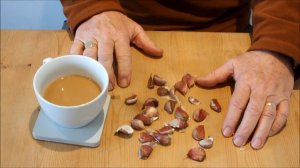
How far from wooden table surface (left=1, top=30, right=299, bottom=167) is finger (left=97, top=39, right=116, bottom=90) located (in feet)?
0.09

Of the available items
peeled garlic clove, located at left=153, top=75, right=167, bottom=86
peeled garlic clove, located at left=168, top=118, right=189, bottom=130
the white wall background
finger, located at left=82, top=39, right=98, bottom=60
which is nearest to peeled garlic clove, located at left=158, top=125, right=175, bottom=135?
peeled garlic clove, located at left=168, top=118, right=189, bottom=130

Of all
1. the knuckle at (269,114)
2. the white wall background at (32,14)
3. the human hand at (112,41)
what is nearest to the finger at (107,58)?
the human hand at (112,41)

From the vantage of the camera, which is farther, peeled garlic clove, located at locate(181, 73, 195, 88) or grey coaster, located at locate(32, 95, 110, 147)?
peeled garlic clove, located at locate(181, 73, 195, 88)

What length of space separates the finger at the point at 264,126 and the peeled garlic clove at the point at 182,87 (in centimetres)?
16

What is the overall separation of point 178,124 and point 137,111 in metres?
0.09

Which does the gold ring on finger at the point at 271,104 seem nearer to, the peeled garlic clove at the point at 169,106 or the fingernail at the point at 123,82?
the peeled garlic clove at the point at 169,106

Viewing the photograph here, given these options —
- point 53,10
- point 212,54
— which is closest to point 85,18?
point 212,54

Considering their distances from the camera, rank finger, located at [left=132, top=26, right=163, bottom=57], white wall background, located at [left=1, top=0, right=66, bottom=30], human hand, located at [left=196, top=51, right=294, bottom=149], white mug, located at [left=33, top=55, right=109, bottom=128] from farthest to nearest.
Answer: white wall background, located at [left=1, top=0, right=66, bottom=30]
finger, located at [left=132, top=26, right=163, bottom=57]
human hand, located at [left=196, top=51, right=294, bottom=149]
white mug, located at [left=33, top=55, right=109, bottom=128]

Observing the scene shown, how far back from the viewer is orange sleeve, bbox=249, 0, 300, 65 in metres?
0.78

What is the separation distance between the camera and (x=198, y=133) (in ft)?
2.25

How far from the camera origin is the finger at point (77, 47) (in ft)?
→ 2.60

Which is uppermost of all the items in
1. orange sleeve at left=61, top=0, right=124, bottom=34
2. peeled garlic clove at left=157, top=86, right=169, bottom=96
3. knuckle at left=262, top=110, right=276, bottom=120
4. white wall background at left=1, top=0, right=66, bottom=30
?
orange sleeve at left=61, top=0, right=124, bottom=34

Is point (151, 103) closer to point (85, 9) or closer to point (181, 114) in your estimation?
point (181, 114)

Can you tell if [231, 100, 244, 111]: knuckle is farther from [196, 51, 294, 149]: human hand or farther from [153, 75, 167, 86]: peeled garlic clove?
[153, 75, 167, 86]: peeled garlic clove
